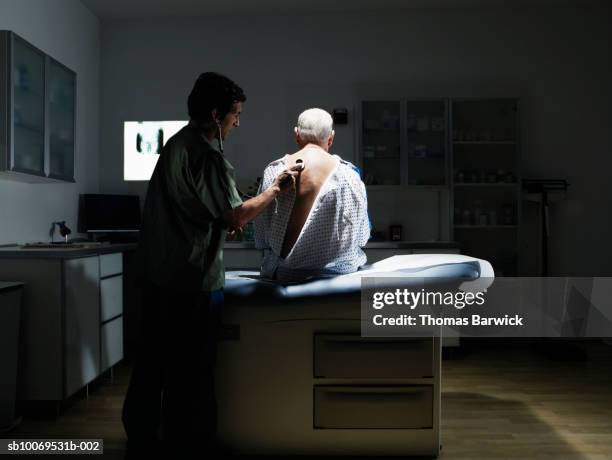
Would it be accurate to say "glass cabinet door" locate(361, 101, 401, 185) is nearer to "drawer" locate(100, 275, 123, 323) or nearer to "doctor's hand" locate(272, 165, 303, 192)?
"drawer" locate(100, 275, 123, 323)

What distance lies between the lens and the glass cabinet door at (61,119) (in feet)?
11.1

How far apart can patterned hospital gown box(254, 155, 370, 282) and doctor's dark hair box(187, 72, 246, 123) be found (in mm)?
409

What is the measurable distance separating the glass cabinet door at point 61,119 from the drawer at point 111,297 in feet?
2.50

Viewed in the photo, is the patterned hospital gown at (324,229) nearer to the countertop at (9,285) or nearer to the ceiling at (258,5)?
the countertop at (9,285)

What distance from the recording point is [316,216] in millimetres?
2160

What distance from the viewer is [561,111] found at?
185 inches

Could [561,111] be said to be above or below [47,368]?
above

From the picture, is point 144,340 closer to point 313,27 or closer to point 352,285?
point 352,285

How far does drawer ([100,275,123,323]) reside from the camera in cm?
313

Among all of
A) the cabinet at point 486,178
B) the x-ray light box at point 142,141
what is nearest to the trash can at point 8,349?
the x-ray light box at point 142,141

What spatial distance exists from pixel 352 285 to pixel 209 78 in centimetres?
89

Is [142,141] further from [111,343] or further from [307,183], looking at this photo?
[307,183]

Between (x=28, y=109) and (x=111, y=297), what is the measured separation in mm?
1151

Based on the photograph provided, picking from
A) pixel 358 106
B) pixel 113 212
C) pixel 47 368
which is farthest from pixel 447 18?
pixel 47 368
